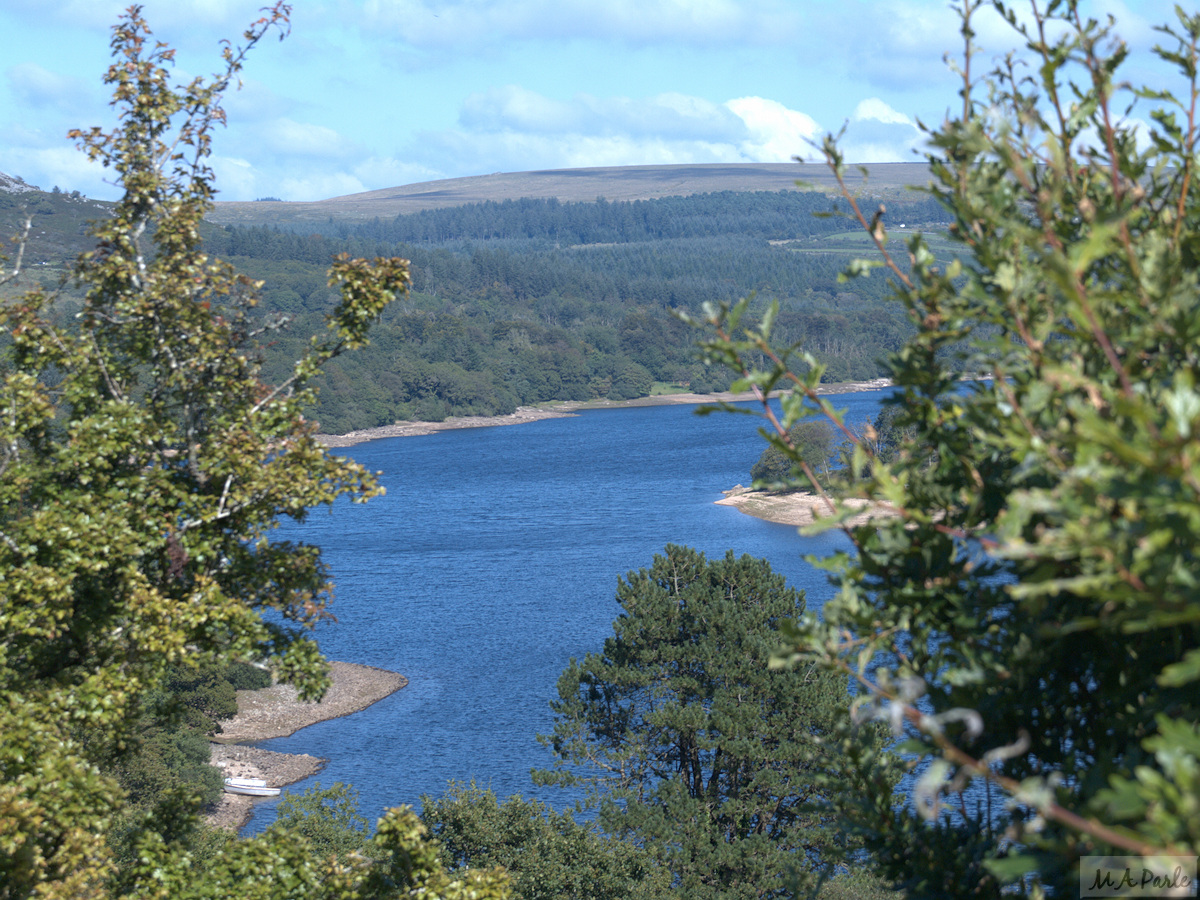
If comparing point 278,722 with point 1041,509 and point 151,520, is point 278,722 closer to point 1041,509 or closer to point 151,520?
point 151,520

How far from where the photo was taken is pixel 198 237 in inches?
351

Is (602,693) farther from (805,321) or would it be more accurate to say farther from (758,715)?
(805,321)

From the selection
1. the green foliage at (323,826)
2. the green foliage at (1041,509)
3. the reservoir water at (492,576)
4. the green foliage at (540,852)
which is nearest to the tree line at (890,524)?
the green foliage at (1041,509)

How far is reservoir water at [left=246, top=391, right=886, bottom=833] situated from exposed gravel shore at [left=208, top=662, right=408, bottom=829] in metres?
0.84

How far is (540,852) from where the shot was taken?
21250 mm

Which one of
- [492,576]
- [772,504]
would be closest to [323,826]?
[492,576]

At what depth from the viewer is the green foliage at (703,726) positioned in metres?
24.9

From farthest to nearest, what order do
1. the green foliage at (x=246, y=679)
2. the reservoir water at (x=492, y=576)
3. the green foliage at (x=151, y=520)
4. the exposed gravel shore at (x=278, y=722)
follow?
the green foliage at (x=246, y=679), the reservoir water at (x=492, y=576), the exposed gravel shore at (x=278, y=722), the green foliage at (x=151, y=520)

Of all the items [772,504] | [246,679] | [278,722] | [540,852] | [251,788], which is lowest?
[278,722]

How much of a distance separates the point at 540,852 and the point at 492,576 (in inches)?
1738

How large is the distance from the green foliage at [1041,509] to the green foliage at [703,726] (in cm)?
2118

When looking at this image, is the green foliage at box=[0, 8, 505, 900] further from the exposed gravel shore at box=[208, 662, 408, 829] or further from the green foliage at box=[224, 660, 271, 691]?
the green foliage at box=[224, 660, 271, 691]

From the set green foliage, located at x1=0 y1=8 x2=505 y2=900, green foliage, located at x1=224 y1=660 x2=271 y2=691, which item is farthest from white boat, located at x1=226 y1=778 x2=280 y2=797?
green foliage, located at x1=0 y1=8 x2=505 y2=900

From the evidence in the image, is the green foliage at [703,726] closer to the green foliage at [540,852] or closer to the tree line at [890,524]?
the green foliage at [540,852]
